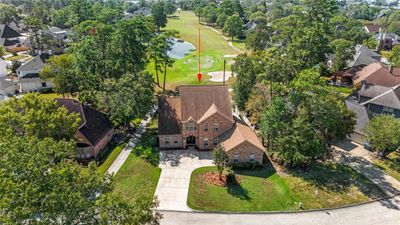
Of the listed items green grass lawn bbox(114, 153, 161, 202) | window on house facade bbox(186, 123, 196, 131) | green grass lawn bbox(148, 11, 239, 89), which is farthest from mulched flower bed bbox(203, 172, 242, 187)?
green grass lawn bbox(148, 11, 239, 89)

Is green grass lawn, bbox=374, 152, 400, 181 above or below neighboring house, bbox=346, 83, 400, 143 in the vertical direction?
below

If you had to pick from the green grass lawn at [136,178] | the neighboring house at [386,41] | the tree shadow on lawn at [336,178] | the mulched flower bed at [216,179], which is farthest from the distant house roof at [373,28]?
the green grass lawn at [136,178]

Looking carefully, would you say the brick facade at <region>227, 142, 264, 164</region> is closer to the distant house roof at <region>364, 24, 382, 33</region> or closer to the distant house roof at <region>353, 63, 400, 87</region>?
the distant house roof at <region>353, 63, 400, 87</region>

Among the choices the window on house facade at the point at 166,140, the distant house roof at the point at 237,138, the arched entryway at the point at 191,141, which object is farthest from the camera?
the arched entryway at the point at 191,141

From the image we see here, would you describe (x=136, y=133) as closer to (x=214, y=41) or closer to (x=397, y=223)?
(x=397, y=223)

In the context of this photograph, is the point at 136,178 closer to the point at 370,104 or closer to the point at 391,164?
the point at 391,164

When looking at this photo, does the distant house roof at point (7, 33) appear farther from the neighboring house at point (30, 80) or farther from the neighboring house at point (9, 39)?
the neighboring house at point (30, 80)

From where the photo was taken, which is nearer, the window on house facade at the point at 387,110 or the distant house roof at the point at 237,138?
the distant house roof at the point at 237,138

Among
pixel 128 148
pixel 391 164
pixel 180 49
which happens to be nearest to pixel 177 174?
pixel 128 148
